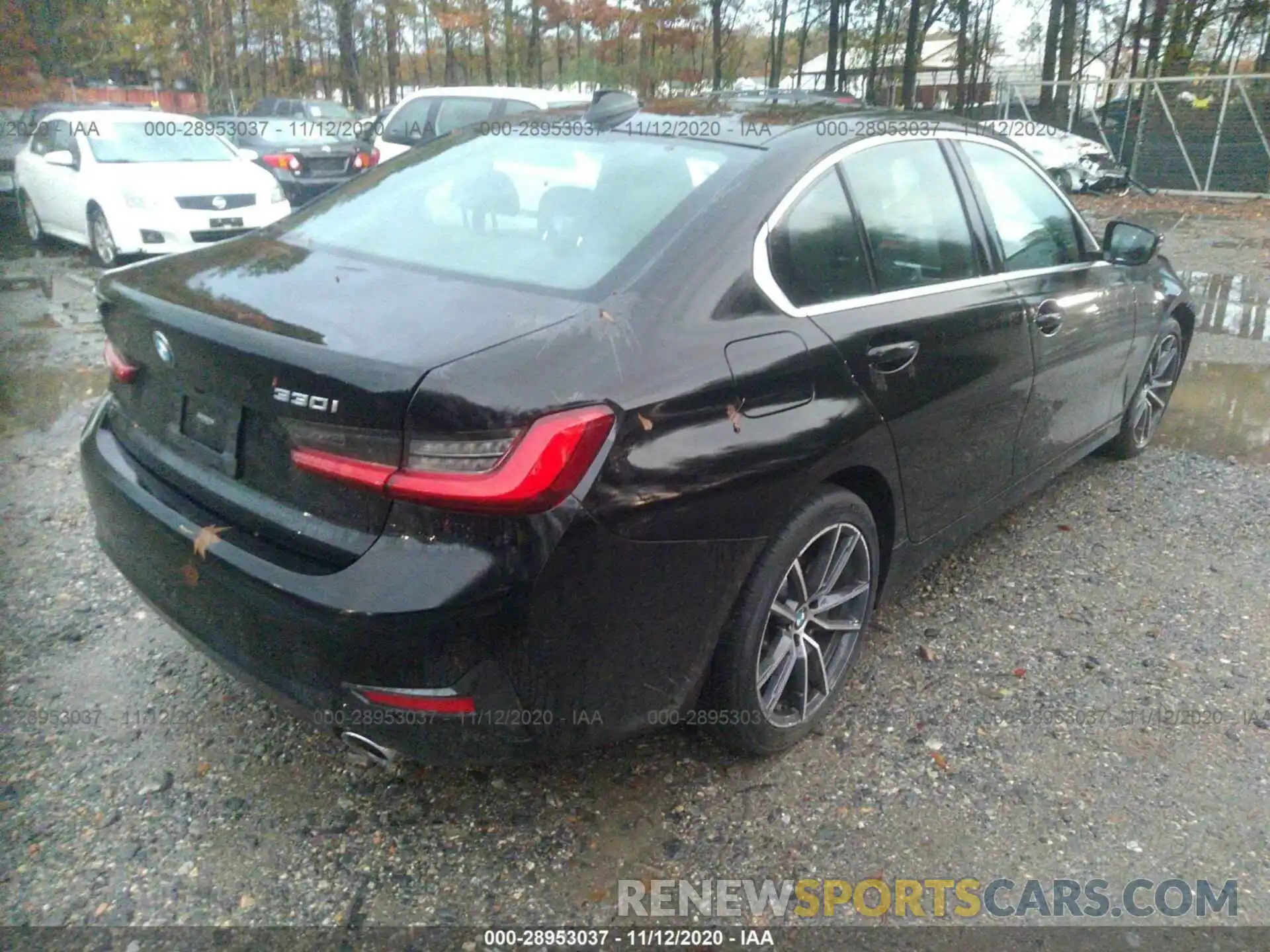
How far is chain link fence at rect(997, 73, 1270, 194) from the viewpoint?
708 inches

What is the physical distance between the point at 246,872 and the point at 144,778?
0.51 m

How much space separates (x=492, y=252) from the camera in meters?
2.58

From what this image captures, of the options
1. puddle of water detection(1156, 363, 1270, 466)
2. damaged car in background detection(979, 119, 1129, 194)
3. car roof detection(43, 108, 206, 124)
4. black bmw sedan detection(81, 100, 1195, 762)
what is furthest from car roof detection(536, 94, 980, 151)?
damaged car in background detection(979, 119, 1129, 194)

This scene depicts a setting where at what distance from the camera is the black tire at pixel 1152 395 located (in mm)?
4773

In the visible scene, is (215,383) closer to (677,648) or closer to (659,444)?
(659,444)

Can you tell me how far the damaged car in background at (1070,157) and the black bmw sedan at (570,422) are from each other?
55.9 ft

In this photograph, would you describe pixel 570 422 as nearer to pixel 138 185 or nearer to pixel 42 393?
pixel 42 393

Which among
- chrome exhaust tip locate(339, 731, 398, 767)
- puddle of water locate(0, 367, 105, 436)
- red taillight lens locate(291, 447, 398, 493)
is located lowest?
puddle of water locate(0, 367, 105, 436)

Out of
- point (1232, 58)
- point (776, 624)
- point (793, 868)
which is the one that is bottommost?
Result: point (793, 868)

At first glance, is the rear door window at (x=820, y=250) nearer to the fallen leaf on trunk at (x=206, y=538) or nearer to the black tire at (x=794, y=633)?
the black tire at (x=794, y=633)

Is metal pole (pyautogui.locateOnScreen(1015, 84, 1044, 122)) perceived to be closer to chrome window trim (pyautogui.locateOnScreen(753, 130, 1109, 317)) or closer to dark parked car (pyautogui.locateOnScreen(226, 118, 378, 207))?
dark parked car (pyautogui.locateOnScreen(226, 118, 378, 207))

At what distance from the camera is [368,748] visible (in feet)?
7.35

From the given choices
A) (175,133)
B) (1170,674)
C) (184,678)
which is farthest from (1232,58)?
(184,678)

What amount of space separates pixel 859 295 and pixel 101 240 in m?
9.31
